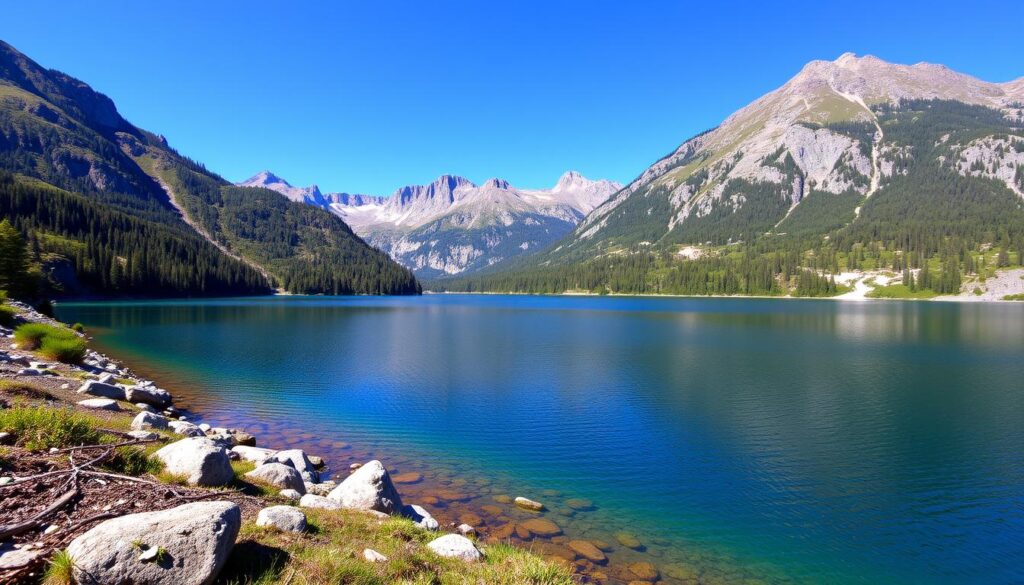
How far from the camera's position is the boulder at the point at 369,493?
12828 millimetres

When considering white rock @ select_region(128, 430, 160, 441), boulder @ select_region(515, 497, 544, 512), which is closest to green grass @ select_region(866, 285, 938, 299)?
boulder @ select_region(515, 497, 544, 512)

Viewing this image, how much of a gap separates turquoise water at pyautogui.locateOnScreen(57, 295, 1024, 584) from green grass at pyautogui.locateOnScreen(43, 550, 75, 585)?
12907 mm

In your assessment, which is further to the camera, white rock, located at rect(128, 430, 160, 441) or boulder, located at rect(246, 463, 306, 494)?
white rock, located at rect(128, 430, 160, 441)

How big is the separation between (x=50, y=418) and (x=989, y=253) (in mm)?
274237

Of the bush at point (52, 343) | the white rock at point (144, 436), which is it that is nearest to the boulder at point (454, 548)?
the white rock at point (144, 436)

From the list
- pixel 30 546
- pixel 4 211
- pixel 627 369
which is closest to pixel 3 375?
pixel 30 546

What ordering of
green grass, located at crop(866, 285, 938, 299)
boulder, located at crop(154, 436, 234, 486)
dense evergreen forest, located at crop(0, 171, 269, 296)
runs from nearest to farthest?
boulder, located at crop(154, 436, 234, 486)
dense evergreen forest, located at crop(0, 171, 269, 296)
green grass, located at crop(866, 285, 938, 299)

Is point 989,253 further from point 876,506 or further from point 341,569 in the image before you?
point 341,569

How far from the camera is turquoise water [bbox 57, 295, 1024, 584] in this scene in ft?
51.5

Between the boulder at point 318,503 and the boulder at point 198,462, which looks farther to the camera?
the boulder at point 318,503

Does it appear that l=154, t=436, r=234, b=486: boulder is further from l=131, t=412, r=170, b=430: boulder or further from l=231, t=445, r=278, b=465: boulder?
l=131, t=412, r=170, b=430: boulder

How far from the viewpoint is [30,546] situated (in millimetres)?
6320

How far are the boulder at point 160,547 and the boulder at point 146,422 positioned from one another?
11.4 meters

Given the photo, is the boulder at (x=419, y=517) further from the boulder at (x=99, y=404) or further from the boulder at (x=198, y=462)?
the boulder at (x=99, y=404)
